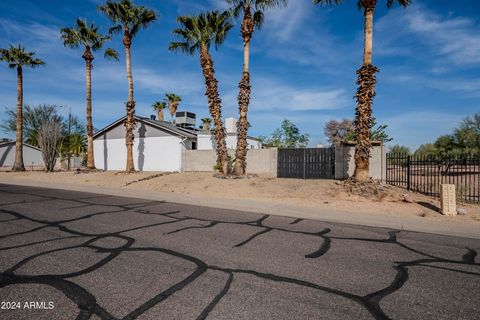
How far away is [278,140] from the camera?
36594 mm

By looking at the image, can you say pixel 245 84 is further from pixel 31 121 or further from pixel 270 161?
pixel 31 121

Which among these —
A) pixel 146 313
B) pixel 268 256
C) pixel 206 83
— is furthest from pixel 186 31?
pixel 146 313

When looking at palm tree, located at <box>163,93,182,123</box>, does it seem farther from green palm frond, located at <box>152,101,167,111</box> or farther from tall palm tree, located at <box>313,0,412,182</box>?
tall palm tree, located at <box>313,0,412,182</box>

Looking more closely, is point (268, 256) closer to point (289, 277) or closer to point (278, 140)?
point (289, 277)

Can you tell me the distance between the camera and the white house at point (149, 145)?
2664 centimetres

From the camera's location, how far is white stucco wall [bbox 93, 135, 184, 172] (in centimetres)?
2659

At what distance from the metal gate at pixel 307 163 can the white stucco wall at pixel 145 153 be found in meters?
10.0

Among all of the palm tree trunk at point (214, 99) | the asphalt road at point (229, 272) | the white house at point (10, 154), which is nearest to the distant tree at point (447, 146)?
the palm tree trunk at point (214, 99)

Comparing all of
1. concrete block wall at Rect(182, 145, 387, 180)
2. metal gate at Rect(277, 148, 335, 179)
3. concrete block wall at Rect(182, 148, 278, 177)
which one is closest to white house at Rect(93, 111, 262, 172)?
concrete block wall at Rect(182, 148, 278, 177)

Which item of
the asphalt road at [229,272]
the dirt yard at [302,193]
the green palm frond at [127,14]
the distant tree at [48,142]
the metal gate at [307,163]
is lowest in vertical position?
the asphalt road at [229,272]

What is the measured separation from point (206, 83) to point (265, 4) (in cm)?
610

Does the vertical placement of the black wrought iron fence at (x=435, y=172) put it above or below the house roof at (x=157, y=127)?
below

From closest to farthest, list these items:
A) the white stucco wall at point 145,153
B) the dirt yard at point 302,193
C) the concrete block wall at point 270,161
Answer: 1. the dirt yard at point 302,193
2. the concrete block wall at point 270,161
3. the white stucco wall at point 145,153

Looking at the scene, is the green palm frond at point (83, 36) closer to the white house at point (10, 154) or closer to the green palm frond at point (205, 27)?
the green palm frond at point (205, 27)
